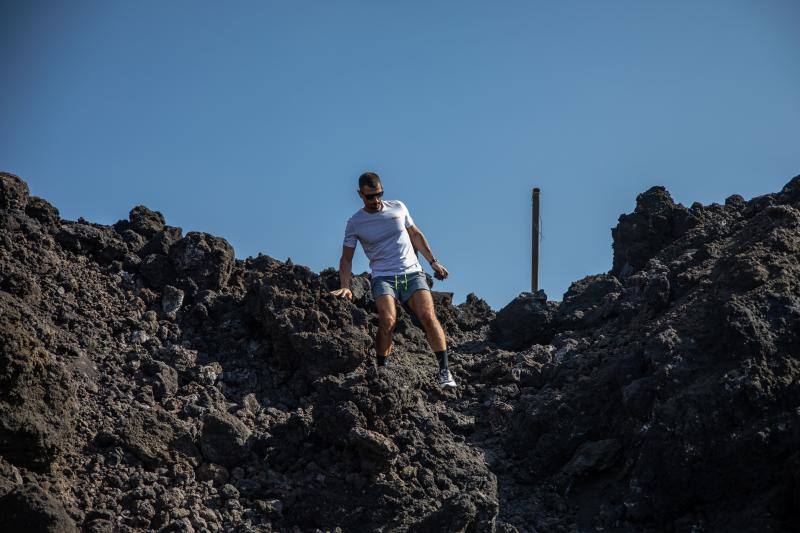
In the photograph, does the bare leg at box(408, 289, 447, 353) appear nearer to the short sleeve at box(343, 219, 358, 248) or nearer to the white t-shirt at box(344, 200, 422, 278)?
the white t-shirt at box(344, 200, 422, 278)

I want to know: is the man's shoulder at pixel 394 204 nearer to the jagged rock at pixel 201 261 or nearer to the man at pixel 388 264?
the man at pixel 388 264

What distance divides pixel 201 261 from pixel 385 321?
2424mm

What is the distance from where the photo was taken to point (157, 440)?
8016mm

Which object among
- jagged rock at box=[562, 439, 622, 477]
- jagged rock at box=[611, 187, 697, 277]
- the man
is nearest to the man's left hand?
the man

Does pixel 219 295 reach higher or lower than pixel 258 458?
higher

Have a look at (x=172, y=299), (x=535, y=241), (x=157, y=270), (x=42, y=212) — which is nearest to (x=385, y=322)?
(x=172, y=299)

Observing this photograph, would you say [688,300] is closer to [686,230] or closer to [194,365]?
[686,230]

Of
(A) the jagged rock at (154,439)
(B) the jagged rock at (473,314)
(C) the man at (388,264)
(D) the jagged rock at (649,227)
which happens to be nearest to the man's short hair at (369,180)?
(C) the man at (388,264)

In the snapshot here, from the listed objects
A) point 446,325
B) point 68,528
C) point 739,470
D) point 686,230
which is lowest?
point 68,528

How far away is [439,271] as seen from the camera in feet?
31.4

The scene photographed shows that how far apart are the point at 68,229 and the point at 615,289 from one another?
6134 millimetres

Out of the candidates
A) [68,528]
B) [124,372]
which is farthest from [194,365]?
[68,528]

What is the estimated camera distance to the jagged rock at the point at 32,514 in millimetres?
6668

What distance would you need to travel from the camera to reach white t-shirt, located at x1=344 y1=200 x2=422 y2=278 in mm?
9438
